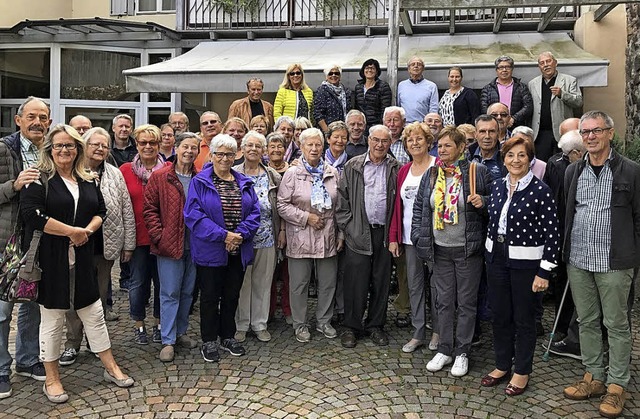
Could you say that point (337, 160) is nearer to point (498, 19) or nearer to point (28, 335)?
point (28, 335)

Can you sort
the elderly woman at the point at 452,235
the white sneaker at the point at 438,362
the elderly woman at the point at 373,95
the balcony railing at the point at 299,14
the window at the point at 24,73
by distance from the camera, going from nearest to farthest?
the elderly woman at the point at 452,235 < the white sneaker at the point at 438,362 < the elderly woman at the point at 373,95 < the balcony railing at the point at 299,14 < the window at the point at 24,73

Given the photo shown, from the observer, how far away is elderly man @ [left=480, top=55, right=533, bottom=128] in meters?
7.24

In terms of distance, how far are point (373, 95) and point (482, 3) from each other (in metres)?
1.74

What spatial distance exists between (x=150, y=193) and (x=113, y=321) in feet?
6.21

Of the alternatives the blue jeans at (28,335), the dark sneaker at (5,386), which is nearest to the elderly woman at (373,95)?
the blue jeans at (28,335)

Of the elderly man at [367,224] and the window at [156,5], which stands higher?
the window at [156,5]

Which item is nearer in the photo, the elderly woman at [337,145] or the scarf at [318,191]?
the scarf at [318,191]

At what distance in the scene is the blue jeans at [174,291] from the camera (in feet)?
16.3

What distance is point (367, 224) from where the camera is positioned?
5246 millimetres

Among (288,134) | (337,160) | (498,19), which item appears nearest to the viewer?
(337,160)

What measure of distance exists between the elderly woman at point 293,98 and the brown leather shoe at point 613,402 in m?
4.99

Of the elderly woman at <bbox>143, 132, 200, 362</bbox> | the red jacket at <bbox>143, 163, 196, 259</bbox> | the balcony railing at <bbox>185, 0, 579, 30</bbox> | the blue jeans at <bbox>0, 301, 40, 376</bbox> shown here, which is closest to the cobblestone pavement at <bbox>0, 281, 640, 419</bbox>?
the blue jeans at <bbox>0, 301, 40, 376</bbox>

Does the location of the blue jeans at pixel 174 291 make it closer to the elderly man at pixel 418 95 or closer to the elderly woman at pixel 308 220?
the elderly woman at pixel 308 220

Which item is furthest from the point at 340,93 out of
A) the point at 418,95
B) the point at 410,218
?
the point at 410,218
